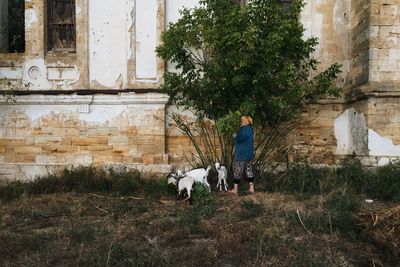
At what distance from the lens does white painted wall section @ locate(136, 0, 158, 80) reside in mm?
10867

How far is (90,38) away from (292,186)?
19.6 feet

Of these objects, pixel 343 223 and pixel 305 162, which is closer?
pixel 343 223

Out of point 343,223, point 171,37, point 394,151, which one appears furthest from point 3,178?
point 394,151

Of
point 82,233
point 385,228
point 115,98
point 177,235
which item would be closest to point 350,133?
point 385,228

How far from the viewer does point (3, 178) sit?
420 inches

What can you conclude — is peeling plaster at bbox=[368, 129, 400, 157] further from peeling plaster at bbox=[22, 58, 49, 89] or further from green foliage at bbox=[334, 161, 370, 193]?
peeling plaster at bbox=[22, 58, 49, 89]

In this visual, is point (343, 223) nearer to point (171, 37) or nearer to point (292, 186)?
point (292, 186)

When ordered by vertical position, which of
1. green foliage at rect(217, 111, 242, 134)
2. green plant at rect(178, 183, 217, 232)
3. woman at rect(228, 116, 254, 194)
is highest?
green foliage at rect(217, 111, 242, 134)

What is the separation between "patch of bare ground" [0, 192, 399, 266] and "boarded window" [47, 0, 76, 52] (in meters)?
4.54

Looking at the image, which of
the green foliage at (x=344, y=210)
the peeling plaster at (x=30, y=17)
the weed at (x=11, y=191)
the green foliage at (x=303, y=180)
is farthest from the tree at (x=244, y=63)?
the weed at (x=11, y=191)

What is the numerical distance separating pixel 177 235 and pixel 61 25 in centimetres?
731

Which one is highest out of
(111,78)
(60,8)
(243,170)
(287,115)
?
(60,8)

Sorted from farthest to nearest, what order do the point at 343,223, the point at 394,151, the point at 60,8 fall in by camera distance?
the point at 60,8 < the point at 394,151 < the point at 343,223

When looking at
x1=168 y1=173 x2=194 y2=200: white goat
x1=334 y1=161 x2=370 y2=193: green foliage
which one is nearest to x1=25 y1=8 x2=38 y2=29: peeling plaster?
x1=168 y1=173 x2=194 y2=200: white goat
